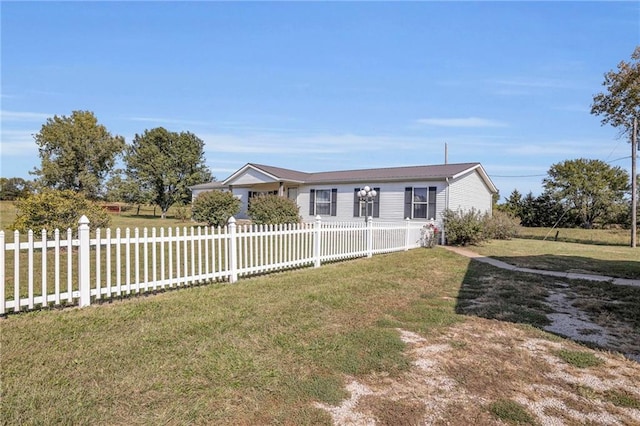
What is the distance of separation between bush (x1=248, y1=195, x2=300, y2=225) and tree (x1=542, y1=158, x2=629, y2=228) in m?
28.5

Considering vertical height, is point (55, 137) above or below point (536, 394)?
above

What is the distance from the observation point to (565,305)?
5.91 m

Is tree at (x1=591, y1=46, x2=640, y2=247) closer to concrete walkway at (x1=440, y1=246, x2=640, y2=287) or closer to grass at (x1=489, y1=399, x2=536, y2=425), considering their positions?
concrete walkway at (x1=440, y1=246, x2=640, y2=287)

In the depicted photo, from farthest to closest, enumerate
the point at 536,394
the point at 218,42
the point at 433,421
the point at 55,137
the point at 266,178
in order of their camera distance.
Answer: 1. the point at 55,137
2. the point at 266,178
3. the point at 218,42
4. the point at 536,394
5. the point at 433,421

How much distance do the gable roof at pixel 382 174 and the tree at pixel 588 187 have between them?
16182 millimetres

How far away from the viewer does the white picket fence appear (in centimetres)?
457

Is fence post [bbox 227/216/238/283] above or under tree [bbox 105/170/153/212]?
under

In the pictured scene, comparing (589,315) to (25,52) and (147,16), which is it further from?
(25,52)

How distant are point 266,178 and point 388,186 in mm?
8613

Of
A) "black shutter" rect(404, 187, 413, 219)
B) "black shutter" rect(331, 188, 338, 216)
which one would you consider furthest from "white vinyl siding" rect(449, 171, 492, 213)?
"black shutter" rect(331, 188, 338, 216)

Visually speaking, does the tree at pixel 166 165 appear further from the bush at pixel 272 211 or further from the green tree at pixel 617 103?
the green tree at pixel 617 103

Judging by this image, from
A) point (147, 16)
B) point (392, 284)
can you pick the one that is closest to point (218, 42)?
point (147, 16)

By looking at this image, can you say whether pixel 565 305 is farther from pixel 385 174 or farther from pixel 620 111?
pixel 620 111

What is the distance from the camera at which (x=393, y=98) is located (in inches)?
677
